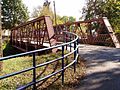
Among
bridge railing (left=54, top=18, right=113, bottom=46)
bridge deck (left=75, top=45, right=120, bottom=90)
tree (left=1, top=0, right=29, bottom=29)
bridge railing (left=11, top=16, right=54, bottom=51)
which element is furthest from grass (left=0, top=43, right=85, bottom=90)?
tree (left=1, top=0, right=29, bottom=29)

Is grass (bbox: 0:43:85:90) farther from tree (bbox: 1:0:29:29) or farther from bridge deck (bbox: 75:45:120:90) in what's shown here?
tree (bbox: 1:0:29:29)

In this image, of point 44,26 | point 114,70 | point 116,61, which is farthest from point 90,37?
point 114,70

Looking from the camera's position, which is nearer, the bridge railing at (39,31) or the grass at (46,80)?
the grass at (46,80)

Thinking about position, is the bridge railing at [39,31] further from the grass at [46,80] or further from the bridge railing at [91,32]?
the grass at [46,80]

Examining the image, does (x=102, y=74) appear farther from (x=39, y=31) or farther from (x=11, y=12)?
(x=11, y=12)

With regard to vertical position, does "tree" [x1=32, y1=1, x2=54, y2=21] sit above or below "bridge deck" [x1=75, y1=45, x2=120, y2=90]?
above

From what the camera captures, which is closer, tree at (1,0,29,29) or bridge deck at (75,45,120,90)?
bridge deck at (75,45,120,90)

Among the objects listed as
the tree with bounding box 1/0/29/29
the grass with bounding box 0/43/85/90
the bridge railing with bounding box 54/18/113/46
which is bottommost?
the grass with bounding box 0/43/85/90

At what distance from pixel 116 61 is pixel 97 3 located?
110 feet

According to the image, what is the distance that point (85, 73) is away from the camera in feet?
30.3

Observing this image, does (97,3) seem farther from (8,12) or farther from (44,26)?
(44,26)

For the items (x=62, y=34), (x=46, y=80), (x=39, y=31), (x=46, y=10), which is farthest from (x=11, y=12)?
(x=46, y=80)

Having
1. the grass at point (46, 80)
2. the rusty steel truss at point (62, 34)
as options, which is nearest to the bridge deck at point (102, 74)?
the grass at point (46, 80)

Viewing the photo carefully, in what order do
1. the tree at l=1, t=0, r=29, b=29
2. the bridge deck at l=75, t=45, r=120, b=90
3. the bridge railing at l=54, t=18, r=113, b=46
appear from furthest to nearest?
the tree at l=1, t=0, r=29, b=29, the bridge railing at l=54, t=18, r=113, b=46, the bridge deck at l=75, t=45, r=120, b=90
